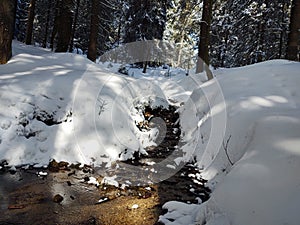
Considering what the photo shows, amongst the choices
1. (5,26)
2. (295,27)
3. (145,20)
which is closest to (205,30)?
(295,27)

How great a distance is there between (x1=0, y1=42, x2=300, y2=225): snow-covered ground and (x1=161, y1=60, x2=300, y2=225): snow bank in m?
0.01

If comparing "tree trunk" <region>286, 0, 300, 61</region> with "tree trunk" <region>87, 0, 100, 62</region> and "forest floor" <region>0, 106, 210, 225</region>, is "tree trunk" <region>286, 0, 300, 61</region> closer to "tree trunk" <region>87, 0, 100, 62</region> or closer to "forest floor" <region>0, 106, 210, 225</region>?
"forest floor" <region>0, 106, 210, 225</region>

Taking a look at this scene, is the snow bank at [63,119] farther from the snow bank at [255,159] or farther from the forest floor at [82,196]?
the snow bank at [255,159]

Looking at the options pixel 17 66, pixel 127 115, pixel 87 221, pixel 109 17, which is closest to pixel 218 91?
pixel 127 115

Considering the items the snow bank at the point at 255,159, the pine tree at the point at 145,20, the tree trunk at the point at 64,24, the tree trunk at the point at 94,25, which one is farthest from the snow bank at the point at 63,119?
the pine tree at the point at 145,20

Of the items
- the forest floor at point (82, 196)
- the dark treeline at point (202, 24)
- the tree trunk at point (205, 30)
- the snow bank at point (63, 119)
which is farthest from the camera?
Answer: the dark treeline at point (202, 24)

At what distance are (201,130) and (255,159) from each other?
3.09 meters

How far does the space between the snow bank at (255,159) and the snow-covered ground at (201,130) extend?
0.01 meters

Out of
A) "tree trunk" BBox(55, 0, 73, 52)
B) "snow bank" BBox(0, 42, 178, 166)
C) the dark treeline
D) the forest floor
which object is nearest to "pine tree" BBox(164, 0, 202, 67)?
the dark treeline

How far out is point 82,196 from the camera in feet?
14.1

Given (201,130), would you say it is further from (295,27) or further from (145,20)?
(145,20)

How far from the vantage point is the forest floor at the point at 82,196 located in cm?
367

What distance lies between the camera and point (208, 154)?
568 cm

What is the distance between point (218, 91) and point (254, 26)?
13074 millimetres
